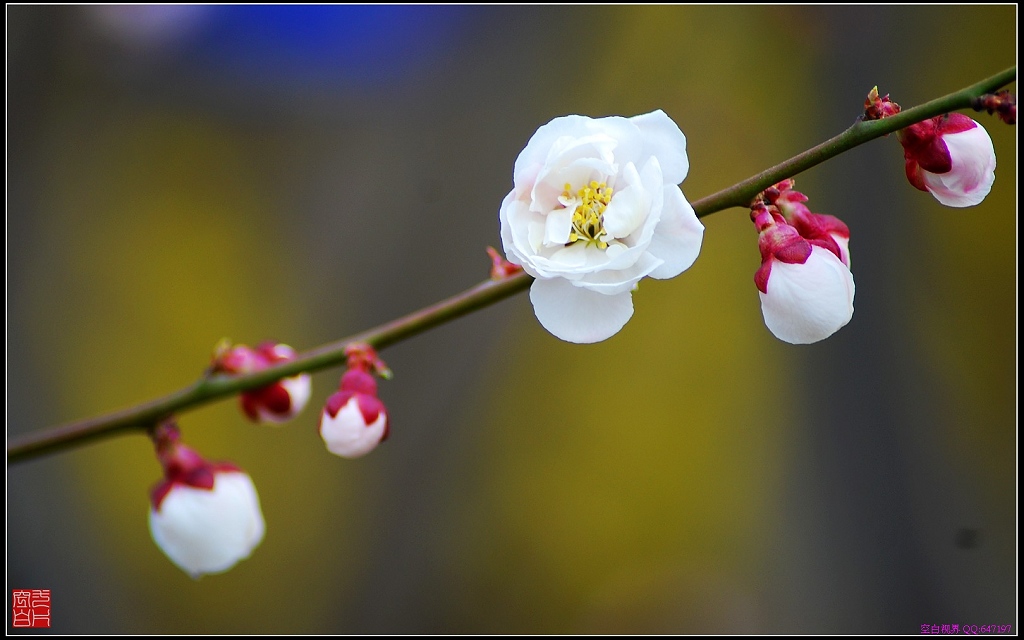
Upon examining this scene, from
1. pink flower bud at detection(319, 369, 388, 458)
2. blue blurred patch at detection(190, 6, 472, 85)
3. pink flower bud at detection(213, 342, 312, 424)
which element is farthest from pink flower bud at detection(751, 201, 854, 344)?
blue blurred patch at detection(190, 6, 472, 85)

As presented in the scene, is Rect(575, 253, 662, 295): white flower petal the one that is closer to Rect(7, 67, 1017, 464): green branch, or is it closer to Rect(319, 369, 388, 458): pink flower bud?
Rect(7, 67, 1017, 464): green branch

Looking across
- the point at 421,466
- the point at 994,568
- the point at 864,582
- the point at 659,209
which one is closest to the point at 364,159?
the point at 421,466

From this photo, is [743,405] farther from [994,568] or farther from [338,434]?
[338,434]

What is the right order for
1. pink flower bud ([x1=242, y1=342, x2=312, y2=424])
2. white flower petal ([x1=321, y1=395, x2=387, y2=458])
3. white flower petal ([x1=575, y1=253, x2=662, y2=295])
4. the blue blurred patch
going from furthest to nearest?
1. the blue blurred patch
2. pink flower bud ([x1=242, y1=342, x2=312, y2=424])
3. white flower petal ([x1=321, y1=395, x2=387, y2=458])
4. white flower petal ([x1=575, y1=253, x2=662, y2=295])

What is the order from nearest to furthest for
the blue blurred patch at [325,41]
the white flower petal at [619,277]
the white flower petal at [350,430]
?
the white flower petal at [619,277]
the white flower petal at [350,430]
the blue blurred patch at [325,41]

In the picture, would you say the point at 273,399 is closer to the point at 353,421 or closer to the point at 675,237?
the point at 353,421

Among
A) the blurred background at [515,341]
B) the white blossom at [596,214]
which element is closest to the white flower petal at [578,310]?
the white blossom at [596,214]

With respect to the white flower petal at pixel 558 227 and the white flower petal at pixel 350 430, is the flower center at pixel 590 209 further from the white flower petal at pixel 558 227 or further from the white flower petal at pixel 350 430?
the white flower petal at pixel 350 430

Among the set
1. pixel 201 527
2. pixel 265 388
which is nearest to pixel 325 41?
pixel 265 388

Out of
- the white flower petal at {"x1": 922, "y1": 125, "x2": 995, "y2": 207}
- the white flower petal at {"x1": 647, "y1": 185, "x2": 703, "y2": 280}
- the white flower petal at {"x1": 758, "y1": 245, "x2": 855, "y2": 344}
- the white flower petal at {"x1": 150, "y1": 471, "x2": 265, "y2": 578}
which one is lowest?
the white flower petal at {"x1": 150, "y1": 471, "x2": 265, "y2": 578}
